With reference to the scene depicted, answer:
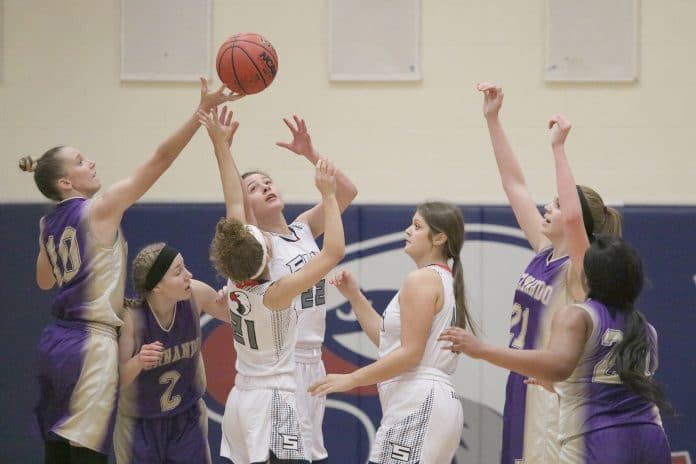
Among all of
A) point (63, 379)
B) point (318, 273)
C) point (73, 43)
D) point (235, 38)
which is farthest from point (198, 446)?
point (73, 43)

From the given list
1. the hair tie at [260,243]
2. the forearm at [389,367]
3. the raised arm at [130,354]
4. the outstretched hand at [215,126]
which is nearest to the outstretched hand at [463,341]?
the forearm at [389,367]

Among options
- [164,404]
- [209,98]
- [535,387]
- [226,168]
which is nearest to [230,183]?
[226,168]

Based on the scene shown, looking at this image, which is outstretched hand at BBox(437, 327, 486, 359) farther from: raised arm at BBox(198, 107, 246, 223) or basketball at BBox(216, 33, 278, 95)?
basketball at BBox(216, 33, 278, 95)

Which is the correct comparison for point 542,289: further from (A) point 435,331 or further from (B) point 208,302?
(B) point 208,302

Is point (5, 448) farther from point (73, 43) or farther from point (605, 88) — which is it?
point (605, 88)

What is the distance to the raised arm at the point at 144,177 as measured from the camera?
4816mm

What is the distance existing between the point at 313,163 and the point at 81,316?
1437mm

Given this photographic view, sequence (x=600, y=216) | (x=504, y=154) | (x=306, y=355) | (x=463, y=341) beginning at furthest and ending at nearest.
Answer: (x=504, y=154)
(x=306, y=355)
(x=600, y=216)
(x=463, y=341)

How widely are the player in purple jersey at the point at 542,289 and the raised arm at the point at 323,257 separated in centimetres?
102

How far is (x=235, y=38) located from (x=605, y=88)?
11.1ft

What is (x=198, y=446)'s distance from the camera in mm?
5215

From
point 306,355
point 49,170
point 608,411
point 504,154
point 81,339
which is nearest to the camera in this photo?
point 608,411

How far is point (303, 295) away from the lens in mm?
5219

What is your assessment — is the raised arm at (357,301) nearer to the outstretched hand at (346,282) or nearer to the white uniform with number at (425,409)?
the outstretched hand at (346,282)
